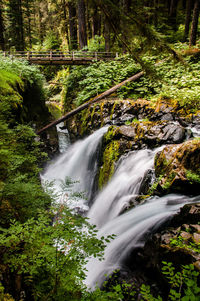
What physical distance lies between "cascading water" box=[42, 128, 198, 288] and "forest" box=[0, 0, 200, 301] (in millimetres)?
32

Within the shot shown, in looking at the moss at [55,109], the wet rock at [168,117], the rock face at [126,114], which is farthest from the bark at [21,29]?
the wet rock at [168,117]

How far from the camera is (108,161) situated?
7637 mm

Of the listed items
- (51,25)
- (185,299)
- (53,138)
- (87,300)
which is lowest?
(53,138)

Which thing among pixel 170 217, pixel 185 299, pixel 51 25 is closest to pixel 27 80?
pixel 170 217

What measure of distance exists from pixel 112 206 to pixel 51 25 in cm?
3353

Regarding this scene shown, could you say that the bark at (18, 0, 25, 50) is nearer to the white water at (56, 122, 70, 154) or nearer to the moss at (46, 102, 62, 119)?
the moss at (46, 102, 62, 119)

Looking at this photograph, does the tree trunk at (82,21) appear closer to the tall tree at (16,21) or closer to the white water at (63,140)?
the tall tree at (16,21)

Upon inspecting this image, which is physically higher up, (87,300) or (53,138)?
(87,300)

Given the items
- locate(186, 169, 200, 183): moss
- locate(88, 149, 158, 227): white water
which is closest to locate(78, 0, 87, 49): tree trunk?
locate(88, 149, 158, 227): white water

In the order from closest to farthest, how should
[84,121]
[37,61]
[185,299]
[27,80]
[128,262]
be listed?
[185,299] < [128,262] < [27,80] < [84,121] < [37,61]

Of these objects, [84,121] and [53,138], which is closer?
[84,121]

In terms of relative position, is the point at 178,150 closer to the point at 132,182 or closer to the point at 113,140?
the point at 132,182

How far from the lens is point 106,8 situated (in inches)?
85.9

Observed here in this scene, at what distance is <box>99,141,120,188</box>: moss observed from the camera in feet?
24.1
